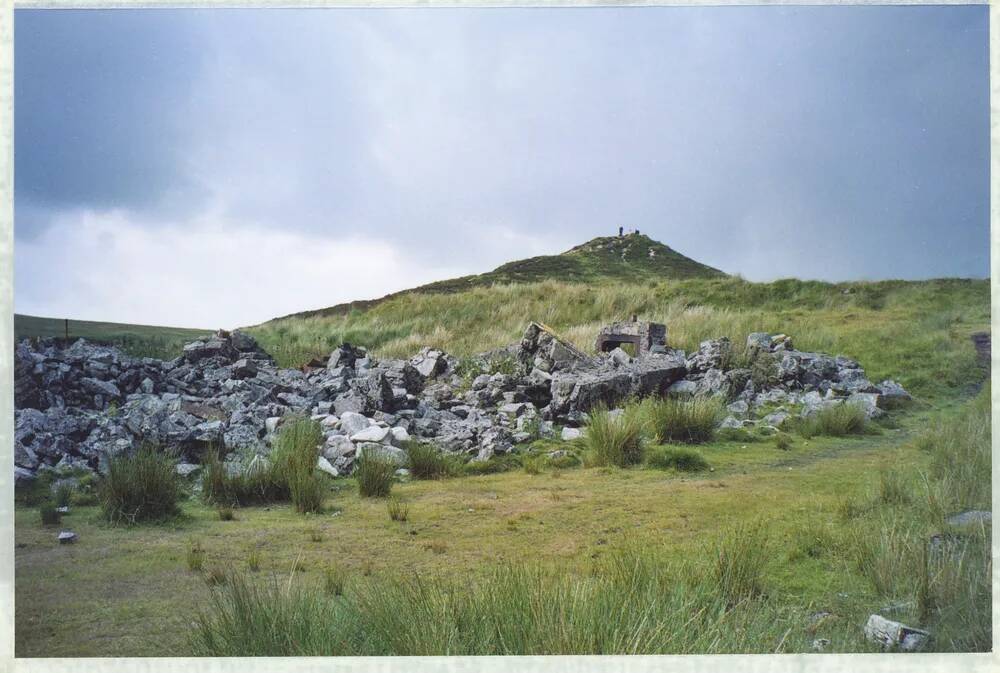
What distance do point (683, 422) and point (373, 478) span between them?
123 inches

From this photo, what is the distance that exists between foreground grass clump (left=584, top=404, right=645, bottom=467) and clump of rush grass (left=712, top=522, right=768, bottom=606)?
2514mm

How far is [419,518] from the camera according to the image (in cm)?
454

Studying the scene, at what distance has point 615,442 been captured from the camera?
19.7 ft

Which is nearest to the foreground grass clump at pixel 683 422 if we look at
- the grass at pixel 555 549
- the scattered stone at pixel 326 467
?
the grass at pixel 555 549

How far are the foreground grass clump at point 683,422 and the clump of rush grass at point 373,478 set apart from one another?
8.87 ft

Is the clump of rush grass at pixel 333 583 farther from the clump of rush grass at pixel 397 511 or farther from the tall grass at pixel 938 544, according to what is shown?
the tall grass at pixel 938 544

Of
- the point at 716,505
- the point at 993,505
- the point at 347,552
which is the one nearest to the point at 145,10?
the point at 347,552

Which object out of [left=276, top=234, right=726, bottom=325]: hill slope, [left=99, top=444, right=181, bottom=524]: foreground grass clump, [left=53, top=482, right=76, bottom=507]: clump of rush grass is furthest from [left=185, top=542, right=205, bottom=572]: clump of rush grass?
[left=276, top=234, right=726, bottom=325]: hill slope

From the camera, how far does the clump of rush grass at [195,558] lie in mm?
3732

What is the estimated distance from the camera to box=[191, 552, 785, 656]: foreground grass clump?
2.84 m

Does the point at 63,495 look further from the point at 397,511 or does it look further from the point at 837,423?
the point at 837,423

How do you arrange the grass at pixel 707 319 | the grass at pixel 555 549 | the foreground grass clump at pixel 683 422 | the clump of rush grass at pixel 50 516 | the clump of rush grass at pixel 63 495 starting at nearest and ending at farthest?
the grass at pixel 555 549 → the clump of rush grass at pixel 50 516 → the clump of rush grass at pixel 63 495 → the grass at pixel 707 319 → the foreground grass clump at pixel 683 422

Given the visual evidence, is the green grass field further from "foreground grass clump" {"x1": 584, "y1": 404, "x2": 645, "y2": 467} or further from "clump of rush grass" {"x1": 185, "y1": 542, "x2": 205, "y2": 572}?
"foreground grass clump" {"x1": 584, "y1": 404, "x2": 645, "y2": 467}

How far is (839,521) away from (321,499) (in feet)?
10.8
